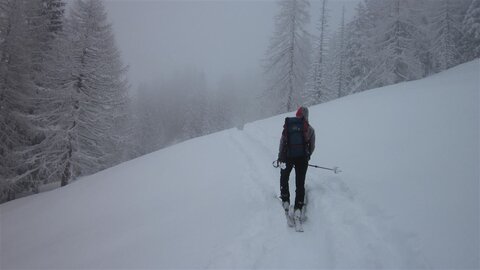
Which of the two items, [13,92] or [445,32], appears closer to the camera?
[13,92]

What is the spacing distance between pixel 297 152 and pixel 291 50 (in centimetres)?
2425

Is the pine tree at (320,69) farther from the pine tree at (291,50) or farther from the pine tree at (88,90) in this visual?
the pine tree at (88,90)

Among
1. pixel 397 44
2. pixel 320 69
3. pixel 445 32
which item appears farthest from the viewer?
pixel 320 69

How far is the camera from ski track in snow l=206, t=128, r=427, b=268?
4.21 m

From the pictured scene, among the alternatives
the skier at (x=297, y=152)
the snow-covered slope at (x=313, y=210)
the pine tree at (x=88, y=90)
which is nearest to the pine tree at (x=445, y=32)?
the snow-covered slope at (x=313, y=210)

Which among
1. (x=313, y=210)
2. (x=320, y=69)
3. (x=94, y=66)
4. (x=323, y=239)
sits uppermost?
(x=94, y=66)

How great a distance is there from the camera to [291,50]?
90.6 feet

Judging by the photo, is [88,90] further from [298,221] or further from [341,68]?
[341,68]

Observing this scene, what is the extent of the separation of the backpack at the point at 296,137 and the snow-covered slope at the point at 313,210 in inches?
57.4

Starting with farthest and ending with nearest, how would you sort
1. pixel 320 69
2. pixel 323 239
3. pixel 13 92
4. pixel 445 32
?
pixel 320 69, pixel 445 32, pixel 13 92, pixel 323 239

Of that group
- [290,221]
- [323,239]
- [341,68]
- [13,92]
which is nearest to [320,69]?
[341,68]

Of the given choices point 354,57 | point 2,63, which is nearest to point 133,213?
point 2,63

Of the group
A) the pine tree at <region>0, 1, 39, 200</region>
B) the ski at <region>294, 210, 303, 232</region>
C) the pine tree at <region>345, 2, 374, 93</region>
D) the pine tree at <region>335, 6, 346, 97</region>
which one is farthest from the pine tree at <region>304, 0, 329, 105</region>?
the ski at <region>294, 210, 303, 232</region>

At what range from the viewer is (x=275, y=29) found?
29.4 meters
